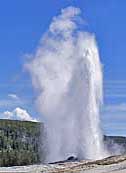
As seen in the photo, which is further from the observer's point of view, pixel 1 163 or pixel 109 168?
pixel 1 163

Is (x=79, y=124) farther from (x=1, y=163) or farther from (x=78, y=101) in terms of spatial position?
(x=1, y=163)

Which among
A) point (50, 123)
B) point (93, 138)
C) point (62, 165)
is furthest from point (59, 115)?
point (62, 165)

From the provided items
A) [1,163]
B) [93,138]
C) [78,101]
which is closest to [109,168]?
[93,138]

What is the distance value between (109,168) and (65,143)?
93.4ft

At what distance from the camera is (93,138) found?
3012 inches

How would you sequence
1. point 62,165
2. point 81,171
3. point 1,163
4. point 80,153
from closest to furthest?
point 81,171
point 62,165
point 80,153
point 1,163

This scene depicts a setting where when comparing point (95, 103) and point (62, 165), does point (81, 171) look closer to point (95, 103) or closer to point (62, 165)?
point (62, 165)

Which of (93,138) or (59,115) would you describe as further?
(59,115)

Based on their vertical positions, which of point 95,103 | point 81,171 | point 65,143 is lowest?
point 81,171

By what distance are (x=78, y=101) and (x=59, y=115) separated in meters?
3.91

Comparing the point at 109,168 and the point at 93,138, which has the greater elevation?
the point at 93,138

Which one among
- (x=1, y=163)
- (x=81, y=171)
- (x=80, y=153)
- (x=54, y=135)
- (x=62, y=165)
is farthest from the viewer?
(x=1, y=163)

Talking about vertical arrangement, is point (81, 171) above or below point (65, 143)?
below

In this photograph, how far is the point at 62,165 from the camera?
218ft
